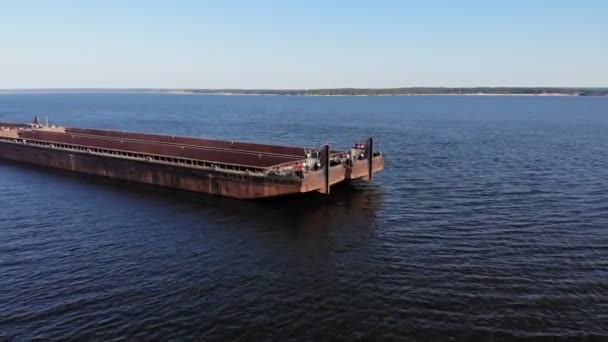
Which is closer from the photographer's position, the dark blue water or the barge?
the dark blue water

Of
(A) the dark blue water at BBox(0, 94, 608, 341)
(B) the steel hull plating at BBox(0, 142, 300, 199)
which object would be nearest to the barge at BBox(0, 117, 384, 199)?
(B) the steel hull plating at BBox(0, 142, 300, 199)

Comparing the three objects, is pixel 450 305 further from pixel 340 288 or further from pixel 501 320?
pixel 340 288

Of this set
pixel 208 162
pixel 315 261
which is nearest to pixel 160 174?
pixel 208 162

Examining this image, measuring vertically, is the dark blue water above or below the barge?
below

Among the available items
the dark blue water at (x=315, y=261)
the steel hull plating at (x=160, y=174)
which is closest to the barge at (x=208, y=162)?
the steel hull plating at (x=160, y=174)

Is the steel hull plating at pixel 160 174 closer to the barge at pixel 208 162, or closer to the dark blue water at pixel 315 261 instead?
the barge at pixel 208 162

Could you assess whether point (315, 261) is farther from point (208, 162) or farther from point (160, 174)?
point (160, 174)

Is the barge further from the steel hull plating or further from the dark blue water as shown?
the dark blue water
